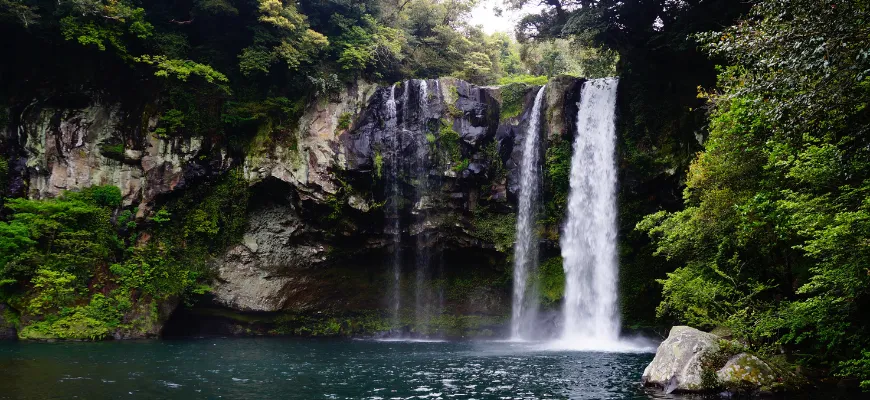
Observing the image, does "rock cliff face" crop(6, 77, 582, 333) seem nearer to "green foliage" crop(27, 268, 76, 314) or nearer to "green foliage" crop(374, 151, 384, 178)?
"green foliage" crop(374, 151, 384, 178)

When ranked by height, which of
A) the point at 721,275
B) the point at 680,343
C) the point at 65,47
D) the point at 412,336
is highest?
the point at 65,47

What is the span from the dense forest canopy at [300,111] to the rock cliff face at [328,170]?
66 cm

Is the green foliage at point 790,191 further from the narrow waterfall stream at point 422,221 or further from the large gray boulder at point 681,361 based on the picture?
the narrow waterfall stream at point 422,221

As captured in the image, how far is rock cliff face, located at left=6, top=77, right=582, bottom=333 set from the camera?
2177 centimetres

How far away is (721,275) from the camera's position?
12.9 metres

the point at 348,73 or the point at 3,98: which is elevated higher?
the point at 348,73

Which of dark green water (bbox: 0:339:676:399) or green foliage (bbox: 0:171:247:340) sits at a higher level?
green foliage (bbox: 0:171:247:340)

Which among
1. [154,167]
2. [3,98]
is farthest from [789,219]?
[3,98]

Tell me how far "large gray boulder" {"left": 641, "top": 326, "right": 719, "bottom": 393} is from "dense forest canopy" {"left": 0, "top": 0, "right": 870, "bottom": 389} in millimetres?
1203

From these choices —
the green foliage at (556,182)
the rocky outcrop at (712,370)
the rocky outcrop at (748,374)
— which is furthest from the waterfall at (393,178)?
the rocky outcrop at (748,374)

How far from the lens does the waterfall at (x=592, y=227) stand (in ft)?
67.7

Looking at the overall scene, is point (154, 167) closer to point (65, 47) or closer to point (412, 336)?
point (65, 47)

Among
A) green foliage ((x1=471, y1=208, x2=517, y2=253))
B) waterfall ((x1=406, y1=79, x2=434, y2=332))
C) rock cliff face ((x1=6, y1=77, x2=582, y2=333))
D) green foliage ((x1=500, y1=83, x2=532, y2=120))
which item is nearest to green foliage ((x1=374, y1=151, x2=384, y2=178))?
rock cliff face ((x1=6, y1=77, x2=582, y2=333))

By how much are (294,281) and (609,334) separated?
12260 mm
